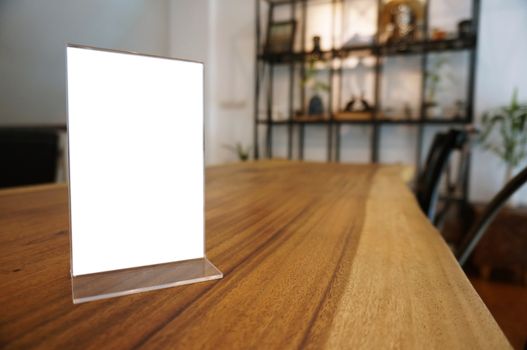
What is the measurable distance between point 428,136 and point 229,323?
333 centimetres

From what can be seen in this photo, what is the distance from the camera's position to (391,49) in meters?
3.07

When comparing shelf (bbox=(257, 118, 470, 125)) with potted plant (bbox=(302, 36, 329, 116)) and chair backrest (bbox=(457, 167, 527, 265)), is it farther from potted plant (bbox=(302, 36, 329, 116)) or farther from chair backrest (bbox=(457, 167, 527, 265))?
chair backrest (bbox=(457, 167, 527, 265))

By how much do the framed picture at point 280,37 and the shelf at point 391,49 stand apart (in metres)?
0.07

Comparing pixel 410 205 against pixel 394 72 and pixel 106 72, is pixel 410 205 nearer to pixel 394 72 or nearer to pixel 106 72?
pixel 106 72

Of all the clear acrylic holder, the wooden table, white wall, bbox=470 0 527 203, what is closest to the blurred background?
white wall, bbox=470 0 527 203

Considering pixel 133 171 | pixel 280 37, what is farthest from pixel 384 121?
pixel 133 171

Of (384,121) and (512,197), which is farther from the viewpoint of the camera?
(384,121)

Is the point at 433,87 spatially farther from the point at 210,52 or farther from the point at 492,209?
the point at 492,209

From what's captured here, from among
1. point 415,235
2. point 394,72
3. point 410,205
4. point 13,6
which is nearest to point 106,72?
point 415,235

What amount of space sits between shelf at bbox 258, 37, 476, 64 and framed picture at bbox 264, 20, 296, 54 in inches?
2.9

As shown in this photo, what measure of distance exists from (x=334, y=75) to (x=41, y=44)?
2.44 metres

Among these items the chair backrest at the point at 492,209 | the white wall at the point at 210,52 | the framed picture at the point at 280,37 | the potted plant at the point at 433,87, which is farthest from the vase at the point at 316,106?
the chair backrest at the point at 492,209

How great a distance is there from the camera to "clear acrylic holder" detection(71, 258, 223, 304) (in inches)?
8.4

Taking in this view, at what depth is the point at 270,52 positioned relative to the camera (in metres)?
3.44
